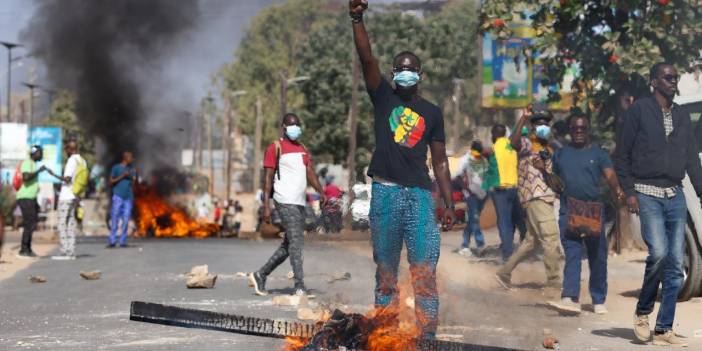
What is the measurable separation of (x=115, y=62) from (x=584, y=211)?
19663 millimetres

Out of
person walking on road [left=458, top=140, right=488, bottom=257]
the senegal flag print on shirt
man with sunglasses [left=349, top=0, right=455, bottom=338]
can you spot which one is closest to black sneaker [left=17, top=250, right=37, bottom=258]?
person walking on road [left=458, top=140, right=488, bottom=257]

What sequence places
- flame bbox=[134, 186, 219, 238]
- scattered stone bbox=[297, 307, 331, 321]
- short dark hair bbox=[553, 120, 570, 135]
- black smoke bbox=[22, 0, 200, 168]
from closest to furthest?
scattered stone bbox=[297, 307, 331, 321], short dark hair bbox=[553, 120, 570, 135], black smoke bbox=[22, 0, 200, 168], flame bbox=[134, 186, 219, 238]

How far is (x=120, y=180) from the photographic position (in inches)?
843

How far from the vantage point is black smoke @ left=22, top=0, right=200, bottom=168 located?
77.7 feet

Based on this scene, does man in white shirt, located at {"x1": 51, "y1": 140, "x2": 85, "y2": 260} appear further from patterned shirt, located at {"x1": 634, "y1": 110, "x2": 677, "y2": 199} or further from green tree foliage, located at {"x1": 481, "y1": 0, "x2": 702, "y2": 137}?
patterned shirt, located at {"x1": 634, "y1": 110, "x2": 677, "y2": 199}

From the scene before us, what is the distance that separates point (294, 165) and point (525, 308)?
253 centimetres

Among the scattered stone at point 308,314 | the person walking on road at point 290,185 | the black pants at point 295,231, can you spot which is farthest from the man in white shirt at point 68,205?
the scattered stone at point 308,314

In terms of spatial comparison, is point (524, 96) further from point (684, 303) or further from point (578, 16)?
point (684, 303)

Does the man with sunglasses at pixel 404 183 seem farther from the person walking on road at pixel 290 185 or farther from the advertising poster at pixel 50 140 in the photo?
the advertising poster at pixel 50 140

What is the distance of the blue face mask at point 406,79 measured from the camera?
756 centimetres

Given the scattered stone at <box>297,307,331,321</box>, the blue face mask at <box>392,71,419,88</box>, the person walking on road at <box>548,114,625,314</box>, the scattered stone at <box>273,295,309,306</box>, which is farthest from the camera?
the scattered stone at <box>273,295,309,306</box>

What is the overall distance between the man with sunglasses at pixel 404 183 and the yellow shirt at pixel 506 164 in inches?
305

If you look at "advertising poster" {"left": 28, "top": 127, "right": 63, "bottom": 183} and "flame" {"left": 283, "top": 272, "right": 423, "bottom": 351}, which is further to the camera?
"advertising poster" {"left": 28, "top": 127, "right": 63, "bottom": 183}

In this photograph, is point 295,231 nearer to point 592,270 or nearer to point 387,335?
point 592,270
